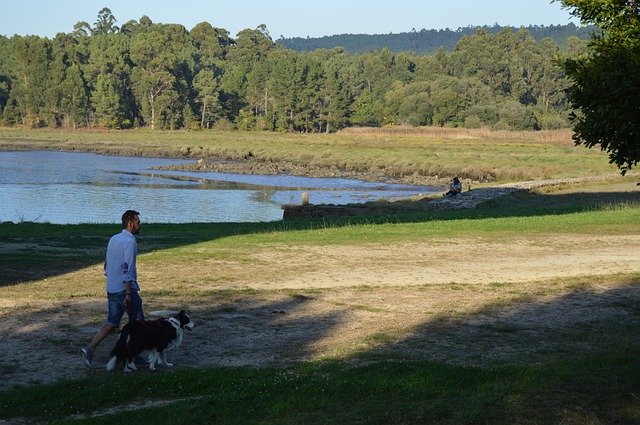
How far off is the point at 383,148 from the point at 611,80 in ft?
283

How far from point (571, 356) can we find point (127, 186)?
176 ft

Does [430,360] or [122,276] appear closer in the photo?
[122,276]

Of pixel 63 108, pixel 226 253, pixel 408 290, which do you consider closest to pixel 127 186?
pixel 226 253

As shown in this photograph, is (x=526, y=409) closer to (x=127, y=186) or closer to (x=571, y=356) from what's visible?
(x=571, y=356)

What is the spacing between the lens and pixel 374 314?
15.2 metres

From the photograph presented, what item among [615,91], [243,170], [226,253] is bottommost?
[243,170]

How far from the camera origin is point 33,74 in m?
146

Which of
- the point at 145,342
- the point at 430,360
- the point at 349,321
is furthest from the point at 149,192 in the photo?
the point at 430,360

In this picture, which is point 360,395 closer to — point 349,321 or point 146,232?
point 349,321

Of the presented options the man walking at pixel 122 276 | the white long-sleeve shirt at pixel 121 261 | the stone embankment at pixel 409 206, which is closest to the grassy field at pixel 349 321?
the man walking at pixel 122 276

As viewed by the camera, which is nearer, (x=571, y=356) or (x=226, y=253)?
(x=571, y=356)

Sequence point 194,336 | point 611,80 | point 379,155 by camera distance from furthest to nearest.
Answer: point 379,155, point 194,336, point 611,80

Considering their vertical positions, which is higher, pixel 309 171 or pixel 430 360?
pixel 430 360

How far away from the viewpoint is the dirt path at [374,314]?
1254 centimetres
